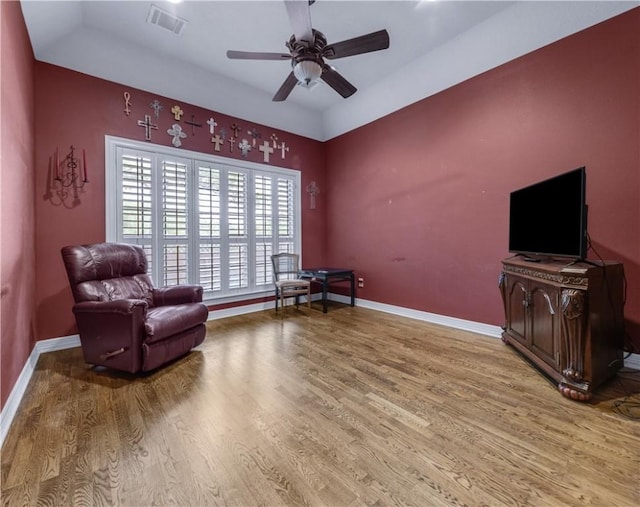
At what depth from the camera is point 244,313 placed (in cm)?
440

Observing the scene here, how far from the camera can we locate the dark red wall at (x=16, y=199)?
182cm

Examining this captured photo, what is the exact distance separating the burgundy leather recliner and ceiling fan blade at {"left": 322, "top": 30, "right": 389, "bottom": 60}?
2.63m

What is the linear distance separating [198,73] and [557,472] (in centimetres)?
515

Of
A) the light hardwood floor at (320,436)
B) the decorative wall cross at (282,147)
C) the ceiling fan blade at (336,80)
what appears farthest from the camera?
the decorative wall cross at (282,147)

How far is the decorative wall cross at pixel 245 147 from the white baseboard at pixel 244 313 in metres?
2.36

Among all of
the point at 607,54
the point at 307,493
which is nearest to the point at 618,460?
the point at 307,493

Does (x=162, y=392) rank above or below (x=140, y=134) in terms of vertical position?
below

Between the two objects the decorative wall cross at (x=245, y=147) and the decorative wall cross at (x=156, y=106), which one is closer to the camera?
the decorative wall cross at (x=156, y=106)

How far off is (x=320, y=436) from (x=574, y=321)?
184cm

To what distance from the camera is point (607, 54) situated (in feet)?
8.32

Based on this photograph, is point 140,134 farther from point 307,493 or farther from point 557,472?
point 557,472

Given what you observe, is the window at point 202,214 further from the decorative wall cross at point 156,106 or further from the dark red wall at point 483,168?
Answer: the dark red wall at point 483,168

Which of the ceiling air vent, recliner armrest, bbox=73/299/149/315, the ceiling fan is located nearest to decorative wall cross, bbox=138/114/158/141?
the ceiling air vent

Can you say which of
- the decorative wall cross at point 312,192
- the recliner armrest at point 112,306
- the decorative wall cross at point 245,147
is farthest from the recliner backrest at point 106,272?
the decorative wall cross at point 312,192
